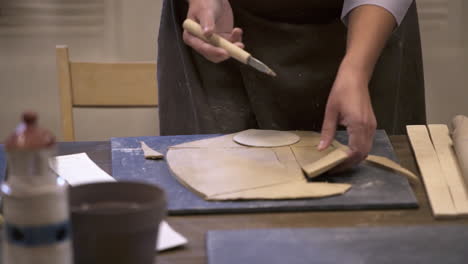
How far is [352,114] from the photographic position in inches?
54.1

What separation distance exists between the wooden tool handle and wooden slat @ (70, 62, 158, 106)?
20.7 inches

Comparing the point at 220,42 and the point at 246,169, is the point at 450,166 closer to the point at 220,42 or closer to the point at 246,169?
the point at 246,169

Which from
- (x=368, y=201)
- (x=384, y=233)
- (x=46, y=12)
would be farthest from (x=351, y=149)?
(x=46, y=12)

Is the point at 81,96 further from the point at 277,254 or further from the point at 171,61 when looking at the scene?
the point at 277,254

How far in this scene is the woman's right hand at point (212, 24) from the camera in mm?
1473

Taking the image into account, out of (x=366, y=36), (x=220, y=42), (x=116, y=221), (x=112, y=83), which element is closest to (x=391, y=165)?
(x=366, y=36)

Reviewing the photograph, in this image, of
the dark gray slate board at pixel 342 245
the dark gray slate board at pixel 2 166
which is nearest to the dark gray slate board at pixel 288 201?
the dark gray slate board at pixel 342 245

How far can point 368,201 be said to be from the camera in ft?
3.89

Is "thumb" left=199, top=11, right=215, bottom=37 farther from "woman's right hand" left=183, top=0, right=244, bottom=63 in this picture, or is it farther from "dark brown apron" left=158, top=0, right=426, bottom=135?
"dark brown apron" left=158, top=0, right=426, bottom=135

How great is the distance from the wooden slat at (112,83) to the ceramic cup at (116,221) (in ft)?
3.84

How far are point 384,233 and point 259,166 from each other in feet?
1.21

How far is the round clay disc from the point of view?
4.89 feet

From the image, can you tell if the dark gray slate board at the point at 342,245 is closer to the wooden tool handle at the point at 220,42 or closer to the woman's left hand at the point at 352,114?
the woman's left hand at the point at 352,114

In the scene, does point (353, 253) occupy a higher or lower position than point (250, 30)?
lower
